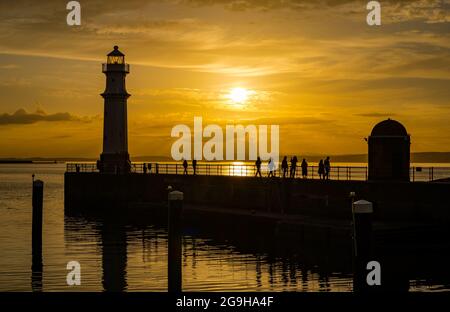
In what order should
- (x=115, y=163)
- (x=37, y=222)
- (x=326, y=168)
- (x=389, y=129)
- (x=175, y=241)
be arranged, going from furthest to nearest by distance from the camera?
(x=115, y=163) → (x=326, y=168) → (x=389, y=129) → (x=37, y=222) → (x=175, y=241)

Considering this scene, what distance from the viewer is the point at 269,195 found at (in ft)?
157

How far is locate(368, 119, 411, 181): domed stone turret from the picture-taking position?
39219mm

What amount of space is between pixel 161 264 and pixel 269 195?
682 inches

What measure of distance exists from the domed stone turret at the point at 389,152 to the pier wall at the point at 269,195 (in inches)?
40.7

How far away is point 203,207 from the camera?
52.6 m

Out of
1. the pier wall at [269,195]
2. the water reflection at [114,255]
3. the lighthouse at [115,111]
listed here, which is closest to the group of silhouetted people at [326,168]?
the pier wall at [269,195]

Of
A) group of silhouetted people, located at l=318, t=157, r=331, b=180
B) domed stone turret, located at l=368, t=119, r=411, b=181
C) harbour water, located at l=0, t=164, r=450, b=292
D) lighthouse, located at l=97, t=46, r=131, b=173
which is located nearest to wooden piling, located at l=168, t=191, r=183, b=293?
harbour water, located at l=0, t=164, r=450, b=292

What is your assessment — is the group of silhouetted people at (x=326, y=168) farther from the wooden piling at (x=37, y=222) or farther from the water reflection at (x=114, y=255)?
the wooden piling at (x=37, y=222)

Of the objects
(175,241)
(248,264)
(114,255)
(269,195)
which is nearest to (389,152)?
(269,195)

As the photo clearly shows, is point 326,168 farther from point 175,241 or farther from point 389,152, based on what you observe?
point 175,241

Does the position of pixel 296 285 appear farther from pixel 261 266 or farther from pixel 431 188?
pixel 431 188

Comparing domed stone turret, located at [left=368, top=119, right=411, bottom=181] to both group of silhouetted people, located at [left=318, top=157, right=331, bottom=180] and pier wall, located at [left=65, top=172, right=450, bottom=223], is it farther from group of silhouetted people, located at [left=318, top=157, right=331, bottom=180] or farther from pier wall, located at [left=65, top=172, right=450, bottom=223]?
group of silhouetted people, located at [left=318, top=157, right=331, bottom=180]

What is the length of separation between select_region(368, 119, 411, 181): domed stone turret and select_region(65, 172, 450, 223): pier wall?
1035mm
